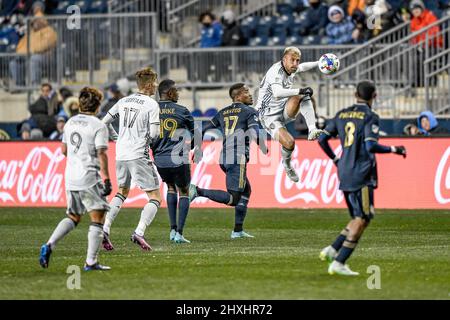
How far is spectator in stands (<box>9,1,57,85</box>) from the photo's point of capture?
3212cm

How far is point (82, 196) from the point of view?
1373 cm

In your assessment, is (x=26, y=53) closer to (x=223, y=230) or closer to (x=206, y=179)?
(x=206, y=179)

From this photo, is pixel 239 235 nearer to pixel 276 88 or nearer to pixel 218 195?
pixel 218 195

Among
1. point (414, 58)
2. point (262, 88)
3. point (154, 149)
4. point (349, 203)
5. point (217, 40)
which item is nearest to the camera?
point (349, 203)

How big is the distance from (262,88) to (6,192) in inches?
368

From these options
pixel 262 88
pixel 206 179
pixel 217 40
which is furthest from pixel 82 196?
pixel 217 40

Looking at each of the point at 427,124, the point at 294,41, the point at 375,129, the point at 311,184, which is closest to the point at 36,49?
the point at 294,41

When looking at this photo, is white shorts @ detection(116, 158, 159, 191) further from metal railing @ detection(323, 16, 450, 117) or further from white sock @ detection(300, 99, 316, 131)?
metal railing @ detection(323, 16, 450, 117)

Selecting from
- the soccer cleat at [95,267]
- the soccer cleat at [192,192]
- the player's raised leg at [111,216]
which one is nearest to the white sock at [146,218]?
the player's raised leg at [111,216]

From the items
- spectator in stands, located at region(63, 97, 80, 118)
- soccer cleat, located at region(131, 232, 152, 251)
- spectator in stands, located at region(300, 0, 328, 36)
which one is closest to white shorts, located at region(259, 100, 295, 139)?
soccer cleat, located at region(131, 232, 152, 251)

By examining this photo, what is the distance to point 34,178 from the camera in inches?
1046

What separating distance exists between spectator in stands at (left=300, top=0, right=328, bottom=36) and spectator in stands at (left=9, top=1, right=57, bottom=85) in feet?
22.3

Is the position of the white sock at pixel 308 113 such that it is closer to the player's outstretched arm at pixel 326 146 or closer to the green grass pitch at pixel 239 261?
the green grass pitch at pixel 239 261

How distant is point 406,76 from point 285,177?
5.18 metres
